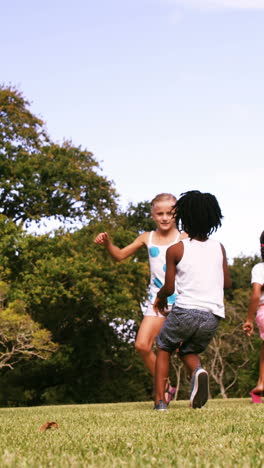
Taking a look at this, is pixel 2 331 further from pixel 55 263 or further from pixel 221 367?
pixel 221 367

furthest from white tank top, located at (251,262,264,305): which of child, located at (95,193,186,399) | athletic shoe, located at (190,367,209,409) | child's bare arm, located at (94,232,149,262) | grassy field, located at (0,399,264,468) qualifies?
grassy field, located at (0,399,264,468)

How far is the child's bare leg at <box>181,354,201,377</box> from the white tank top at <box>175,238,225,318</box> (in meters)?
0.49

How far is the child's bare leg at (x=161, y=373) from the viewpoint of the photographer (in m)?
6.84

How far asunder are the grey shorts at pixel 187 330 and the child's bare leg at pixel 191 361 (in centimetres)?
5

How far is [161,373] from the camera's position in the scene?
693 cm

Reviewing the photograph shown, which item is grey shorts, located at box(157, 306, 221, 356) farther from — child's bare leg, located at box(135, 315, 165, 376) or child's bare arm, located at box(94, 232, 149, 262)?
child's bare arm, located at box(94, 232, 149, 262)

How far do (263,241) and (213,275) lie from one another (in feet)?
7.17

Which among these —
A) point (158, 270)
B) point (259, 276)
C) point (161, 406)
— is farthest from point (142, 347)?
point (259, 276)

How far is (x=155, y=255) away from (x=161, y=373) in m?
1.81

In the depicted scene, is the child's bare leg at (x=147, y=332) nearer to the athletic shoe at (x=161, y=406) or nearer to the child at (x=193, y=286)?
the child at (x=193, y=286)

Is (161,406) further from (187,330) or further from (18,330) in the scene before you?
(18,330)

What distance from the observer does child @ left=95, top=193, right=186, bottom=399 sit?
8234 millimetres

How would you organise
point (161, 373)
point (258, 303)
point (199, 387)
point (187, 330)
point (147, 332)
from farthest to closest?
point (258, 303)
point (147, 332)
point (161, 373)
point (187, 330)
point (199, 387)

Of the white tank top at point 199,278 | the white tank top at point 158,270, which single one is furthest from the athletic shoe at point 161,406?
the white tank top at point 158,270
